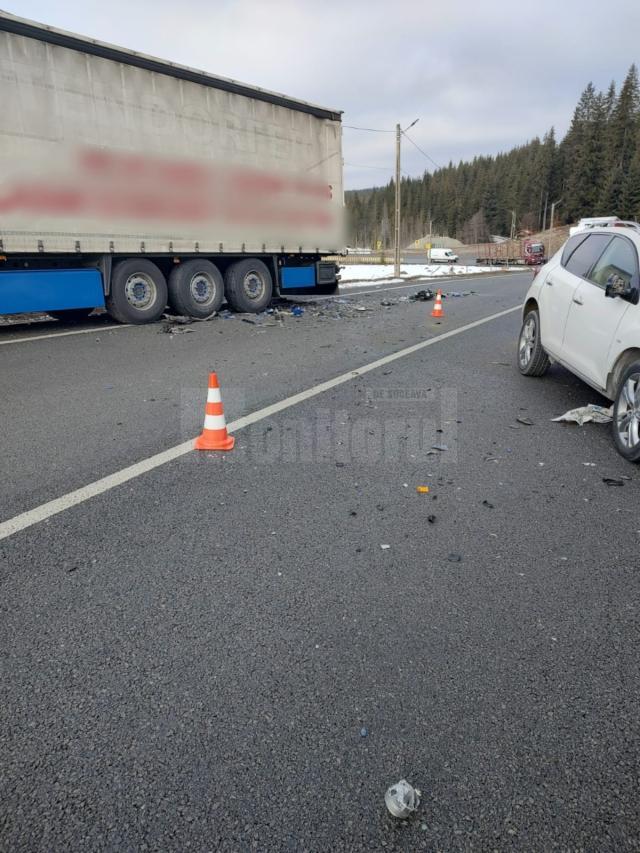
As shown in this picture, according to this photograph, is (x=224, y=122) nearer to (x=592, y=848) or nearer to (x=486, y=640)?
(x=486, y=640)

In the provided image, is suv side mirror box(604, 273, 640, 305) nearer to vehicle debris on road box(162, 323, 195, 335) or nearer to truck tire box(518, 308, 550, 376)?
Result: truck tire box(518, 308, 550, 376)

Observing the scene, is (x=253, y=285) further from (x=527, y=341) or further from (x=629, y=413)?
(x=629, y=413)

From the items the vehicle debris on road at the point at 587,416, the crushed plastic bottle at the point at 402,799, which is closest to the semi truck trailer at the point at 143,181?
the vehicle debris on road at the point at 587,416

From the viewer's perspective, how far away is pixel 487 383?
696 centimetres

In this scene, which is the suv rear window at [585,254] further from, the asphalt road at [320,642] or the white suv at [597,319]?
the asphalt road at [320,642]

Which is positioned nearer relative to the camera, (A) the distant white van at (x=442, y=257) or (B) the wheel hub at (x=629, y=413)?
(B) the wheel hub at (x=629, y=413)

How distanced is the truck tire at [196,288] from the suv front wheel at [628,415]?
30.8 feet

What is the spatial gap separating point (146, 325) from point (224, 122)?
4.58m

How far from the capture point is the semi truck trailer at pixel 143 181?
9.17 meters

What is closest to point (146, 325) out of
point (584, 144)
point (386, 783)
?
point (386, 783)

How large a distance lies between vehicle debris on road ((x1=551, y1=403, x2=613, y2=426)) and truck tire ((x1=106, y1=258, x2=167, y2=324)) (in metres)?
8.68

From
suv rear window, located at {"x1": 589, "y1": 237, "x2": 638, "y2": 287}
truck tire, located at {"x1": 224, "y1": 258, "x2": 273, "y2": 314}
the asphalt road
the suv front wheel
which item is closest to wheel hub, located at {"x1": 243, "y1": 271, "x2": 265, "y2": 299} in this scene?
truck tire, located at {"x1": 224, "y1": 258, "x2": 273, "y2": 314}

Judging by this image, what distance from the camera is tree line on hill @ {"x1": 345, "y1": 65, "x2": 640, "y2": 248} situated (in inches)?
3590

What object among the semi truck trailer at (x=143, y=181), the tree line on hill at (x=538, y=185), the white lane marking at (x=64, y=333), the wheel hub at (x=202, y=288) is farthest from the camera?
the tree line on hill at (x=538, y=185)
